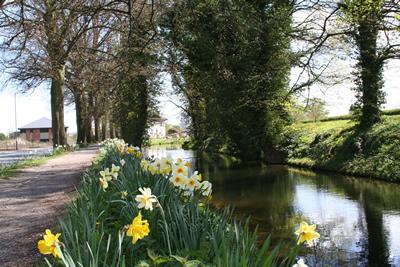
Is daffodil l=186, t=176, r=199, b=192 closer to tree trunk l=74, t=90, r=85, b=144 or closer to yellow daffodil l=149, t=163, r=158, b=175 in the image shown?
yellow daffodil l=149, t=163, r=158, b=175

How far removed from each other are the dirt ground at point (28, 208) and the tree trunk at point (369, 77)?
1201 cm

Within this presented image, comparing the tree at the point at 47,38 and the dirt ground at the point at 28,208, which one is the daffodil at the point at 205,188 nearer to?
the dirt ground at the point at 28,208

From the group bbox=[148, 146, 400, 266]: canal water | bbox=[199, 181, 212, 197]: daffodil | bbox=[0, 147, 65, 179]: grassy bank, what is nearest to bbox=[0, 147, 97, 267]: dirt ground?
bbox=[0, 147, 65, 179]: grassy bank

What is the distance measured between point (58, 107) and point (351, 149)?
16.2 m

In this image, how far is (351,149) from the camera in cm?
1938

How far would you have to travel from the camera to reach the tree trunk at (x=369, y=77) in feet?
66.5

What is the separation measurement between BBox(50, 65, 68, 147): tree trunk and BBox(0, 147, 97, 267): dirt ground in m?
11.4

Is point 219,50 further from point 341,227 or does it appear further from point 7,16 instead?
point 341,227

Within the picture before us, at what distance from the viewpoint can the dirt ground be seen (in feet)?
18.3

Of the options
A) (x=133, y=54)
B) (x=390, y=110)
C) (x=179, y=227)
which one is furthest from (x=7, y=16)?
(x=390, y=110)

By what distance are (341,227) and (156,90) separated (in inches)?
897

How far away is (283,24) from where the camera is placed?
22.2m

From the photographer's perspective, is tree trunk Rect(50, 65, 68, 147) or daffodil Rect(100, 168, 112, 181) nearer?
daffodil Rect(100, 168, 112, 181)

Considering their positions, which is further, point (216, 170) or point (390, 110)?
point (390, 110)
